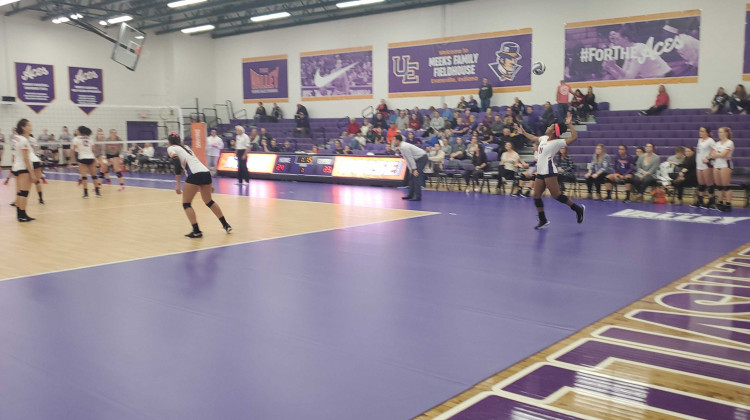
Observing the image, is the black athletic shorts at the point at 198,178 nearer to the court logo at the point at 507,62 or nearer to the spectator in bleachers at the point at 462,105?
the spectator in bleachers at the point at 462,105

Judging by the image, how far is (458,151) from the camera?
17.4 metres

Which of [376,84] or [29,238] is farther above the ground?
[376,84]

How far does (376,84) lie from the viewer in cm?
2517

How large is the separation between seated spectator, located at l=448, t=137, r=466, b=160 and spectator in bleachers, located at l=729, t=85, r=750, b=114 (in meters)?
7.18

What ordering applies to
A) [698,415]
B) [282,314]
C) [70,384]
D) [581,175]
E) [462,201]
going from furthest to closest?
Result: 1. [581,175]
2. [462,201]
3. [282,314]
4. [70,384]
5. [698,415]

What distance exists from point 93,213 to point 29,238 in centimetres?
277

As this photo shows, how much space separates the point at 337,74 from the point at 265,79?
177 inches

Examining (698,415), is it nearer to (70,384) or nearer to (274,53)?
(70,384)

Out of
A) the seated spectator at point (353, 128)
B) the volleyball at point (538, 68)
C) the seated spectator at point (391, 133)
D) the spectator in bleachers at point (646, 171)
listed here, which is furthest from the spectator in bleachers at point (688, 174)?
the seated spectator at point (353, 128)

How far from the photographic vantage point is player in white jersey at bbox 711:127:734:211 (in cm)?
1173

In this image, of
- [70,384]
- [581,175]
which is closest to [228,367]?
[70,384]

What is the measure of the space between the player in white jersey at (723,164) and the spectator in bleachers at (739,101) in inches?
200

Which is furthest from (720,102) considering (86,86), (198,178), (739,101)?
(86,86)

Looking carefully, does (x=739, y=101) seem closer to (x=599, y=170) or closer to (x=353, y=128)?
(x=599, y=170)
